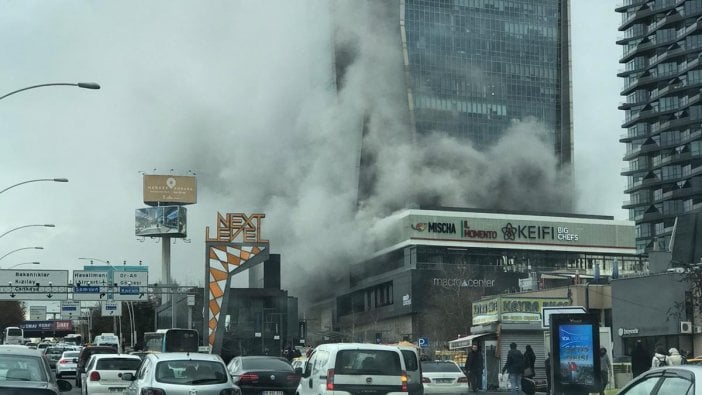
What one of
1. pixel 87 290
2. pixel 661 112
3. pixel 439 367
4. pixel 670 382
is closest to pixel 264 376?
pixel 439 367

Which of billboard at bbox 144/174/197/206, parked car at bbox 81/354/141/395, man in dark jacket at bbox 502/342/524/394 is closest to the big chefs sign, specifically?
billboard at bbox 144/174/197/206

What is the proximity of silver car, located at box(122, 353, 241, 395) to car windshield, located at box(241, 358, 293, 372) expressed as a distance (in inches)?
385

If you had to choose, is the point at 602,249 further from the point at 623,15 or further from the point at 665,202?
the point at 623,15

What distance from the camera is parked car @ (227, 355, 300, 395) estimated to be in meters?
27.1

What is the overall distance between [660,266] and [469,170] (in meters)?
92.2

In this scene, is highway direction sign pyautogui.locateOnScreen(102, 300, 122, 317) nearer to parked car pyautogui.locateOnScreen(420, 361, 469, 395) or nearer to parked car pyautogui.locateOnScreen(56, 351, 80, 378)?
parked car pyautogui.locateOnScreen(56, 351, 80, 378)

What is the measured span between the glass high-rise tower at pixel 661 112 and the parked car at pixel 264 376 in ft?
295

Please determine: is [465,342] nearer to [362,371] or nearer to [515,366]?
[515,366]

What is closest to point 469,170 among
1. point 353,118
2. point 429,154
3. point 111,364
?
point 429,154

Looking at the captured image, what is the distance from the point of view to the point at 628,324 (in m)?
51.3

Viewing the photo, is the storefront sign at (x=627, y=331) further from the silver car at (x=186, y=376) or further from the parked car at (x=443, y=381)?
the silver car at (x=186, y=376)

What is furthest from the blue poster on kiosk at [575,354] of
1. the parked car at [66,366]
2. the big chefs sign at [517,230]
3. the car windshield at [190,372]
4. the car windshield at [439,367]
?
the big chefs sign at [517,230]

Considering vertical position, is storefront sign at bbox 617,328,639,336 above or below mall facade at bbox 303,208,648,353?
below

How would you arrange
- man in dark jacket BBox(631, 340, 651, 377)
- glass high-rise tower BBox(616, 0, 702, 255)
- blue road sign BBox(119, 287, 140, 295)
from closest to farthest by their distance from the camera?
Result: man in dark jacket BBox(631, 340, 651, 377), blue road sign BBox(119, 287, 140, 295), glass high-rise tower BBox(616, 0, 702, 255)
